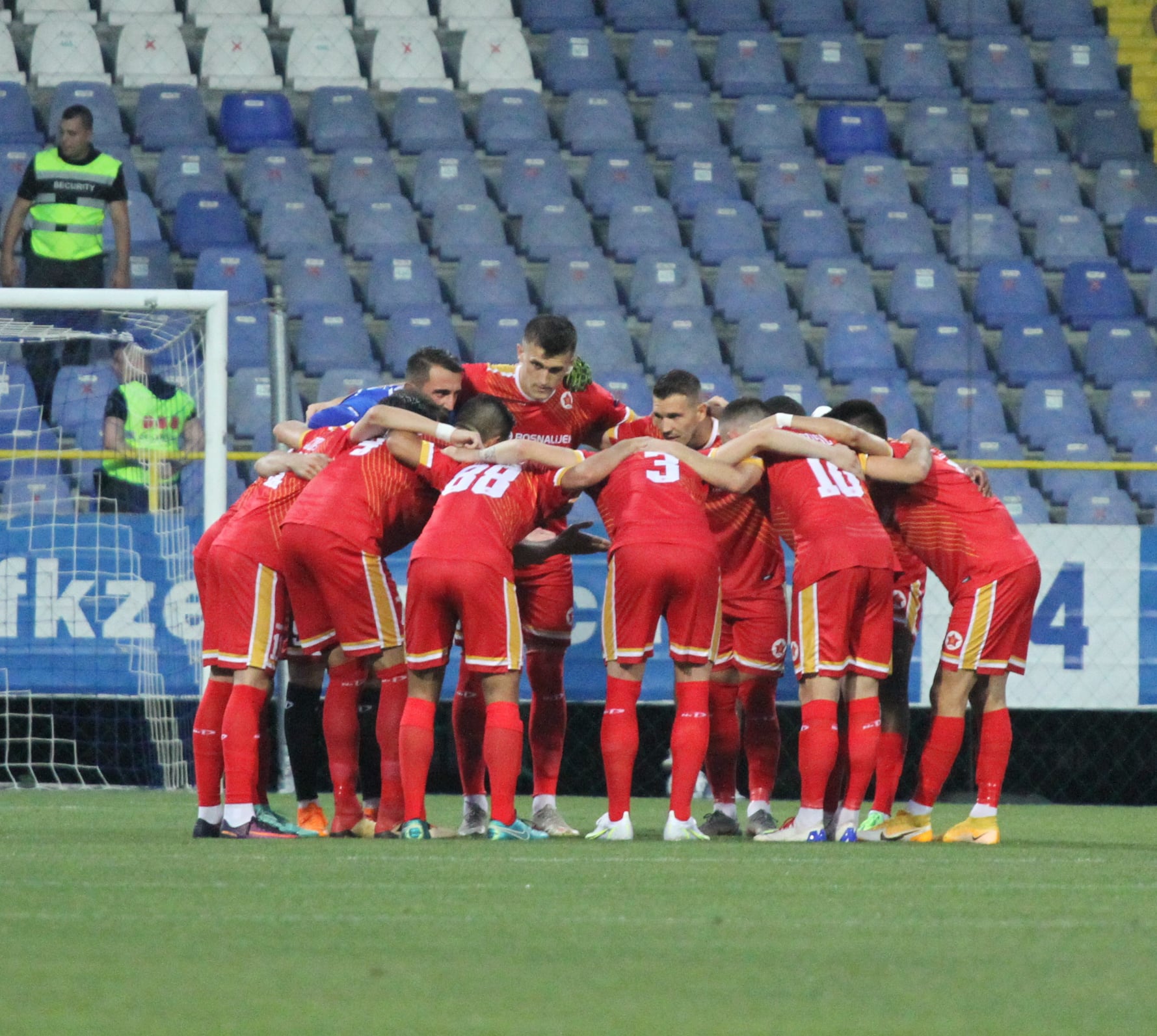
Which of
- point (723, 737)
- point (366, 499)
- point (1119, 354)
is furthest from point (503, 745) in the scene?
point (1119, 354)

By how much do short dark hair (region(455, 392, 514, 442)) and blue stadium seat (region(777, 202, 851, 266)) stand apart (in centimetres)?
670

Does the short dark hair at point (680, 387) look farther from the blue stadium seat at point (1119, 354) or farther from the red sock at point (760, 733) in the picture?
the blue stadium seat at point (1119, 354)

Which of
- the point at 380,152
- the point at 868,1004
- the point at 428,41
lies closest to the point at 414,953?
the point at 868,1004

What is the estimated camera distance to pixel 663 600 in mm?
6156

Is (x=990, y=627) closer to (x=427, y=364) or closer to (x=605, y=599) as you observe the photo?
(x=605, y=599)

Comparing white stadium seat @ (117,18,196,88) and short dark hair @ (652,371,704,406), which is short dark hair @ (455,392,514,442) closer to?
short dark hair @ (652,371,704,406)

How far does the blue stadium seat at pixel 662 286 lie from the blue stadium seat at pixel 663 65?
1861 millimetres

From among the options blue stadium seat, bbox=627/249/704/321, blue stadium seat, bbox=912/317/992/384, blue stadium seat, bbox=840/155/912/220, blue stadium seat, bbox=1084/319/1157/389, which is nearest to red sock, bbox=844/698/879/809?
blue stadium seat, bbox=912/317/992/384

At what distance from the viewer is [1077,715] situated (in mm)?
9258

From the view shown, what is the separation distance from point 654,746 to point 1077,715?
209 centimetres

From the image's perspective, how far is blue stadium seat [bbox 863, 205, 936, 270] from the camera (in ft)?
41.9

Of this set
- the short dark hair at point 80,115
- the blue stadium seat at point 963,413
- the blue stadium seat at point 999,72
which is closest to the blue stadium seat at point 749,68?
the blue stadium seat at point 999,72

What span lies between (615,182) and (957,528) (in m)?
6.68

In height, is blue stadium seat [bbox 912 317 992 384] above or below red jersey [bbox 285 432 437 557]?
above
